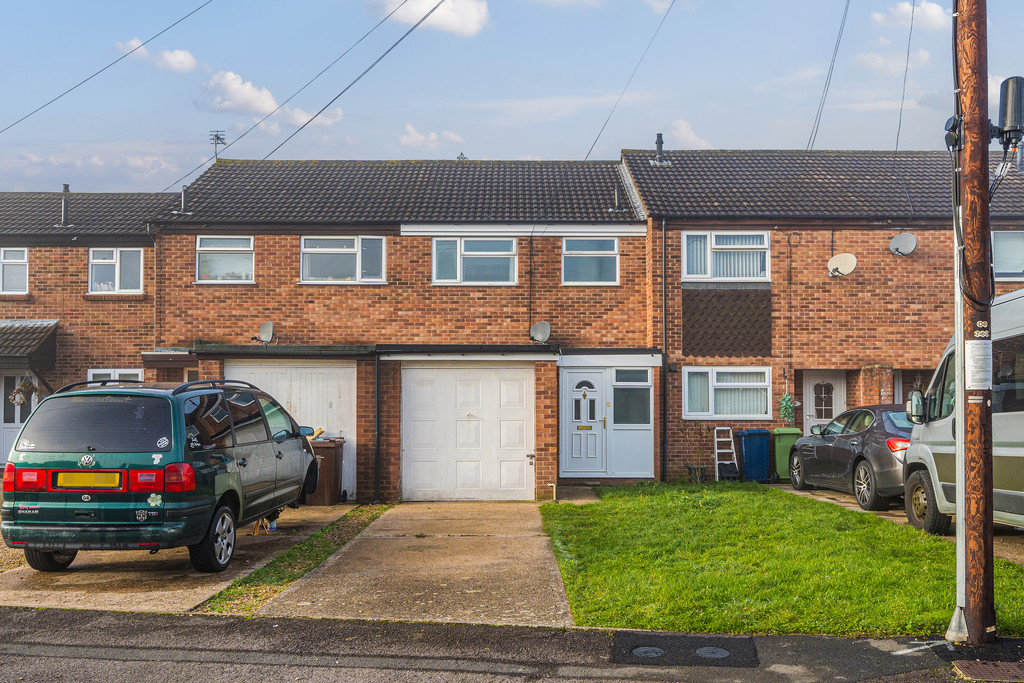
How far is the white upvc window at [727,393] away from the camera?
17250 mm

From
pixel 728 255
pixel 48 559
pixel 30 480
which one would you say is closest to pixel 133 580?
pixel 48 559

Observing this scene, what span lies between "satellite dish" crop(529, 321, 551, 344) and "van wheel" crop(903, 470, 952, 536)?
6.98 m

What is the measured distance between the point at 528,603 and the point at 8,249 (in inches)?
672

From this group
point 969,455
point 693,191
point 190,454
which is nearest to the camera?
point 969,455

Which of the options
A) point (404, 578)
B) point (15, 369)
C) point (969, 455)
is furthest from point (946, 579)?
point (15, 369)

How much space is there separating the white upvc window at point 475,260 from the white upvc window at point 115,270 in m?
6.84

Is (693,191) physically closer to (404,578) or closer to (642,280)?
(642,280)

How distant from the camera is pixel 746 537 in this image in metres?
10.0

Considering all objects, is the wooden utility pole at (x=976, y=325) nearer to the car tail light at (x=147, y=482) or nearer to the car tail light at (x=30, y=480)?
the car tail light at (x=147, y=482)

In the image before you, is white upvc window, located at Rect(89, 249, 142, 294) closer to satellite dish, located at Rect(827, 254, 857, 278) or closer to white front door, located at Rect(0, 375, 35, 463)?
white front door, located at Rect(0, 375, 35, 463)

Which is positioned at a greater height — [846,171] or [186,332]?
[846,171]

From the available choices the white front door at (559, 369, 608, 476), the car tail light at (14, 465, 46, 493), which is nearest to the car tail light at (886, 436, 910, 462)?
the white front door at (559, 369, 608, 476)

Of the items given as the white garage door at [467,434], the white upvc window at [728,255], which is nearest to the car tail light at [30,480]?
the white garage door at [467,434]

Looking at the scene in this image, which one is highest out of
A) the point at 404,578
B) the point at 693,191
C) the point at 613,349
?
the point at 693,191
